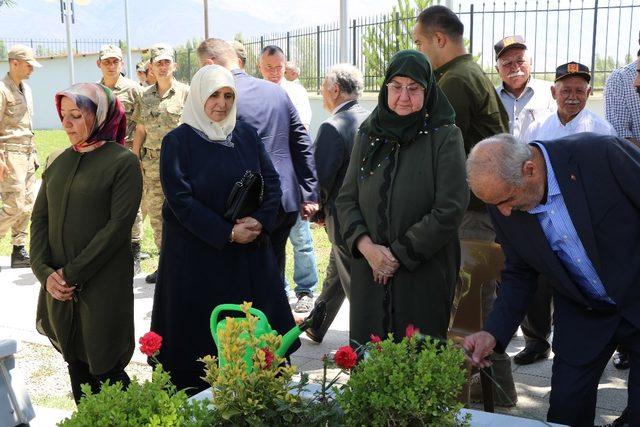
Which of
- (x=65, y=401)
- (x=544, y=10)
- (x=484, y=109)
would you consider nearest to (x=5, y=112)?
(x=65, y=401)

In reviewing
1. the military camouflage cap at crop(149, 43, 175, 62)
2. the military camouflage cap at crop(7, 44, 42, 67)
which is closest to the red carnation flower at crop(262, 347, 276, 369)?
the military camouflage cap at crop(149, 43, 175, 62)

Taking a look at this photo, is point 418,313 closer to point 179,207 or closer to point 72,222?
point 179,207

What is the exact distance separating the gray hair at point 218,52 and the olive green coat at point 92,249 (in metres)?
1.68

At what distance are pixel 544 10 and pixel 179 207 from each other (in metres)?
11.6

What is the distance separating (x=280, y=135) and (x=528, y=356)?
2.27m

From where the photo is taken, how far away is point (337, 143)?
544 centimetres

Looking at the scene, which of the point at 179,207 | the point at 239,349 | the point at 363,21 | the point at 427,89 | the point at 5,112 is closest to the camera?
the point at 239,349


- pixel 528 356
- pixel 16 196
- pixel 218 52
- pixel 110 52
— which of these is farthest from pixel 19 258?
pixel 528 356

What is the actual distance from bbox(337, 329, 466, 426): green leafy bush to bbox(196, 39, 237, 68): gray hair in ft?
12.4

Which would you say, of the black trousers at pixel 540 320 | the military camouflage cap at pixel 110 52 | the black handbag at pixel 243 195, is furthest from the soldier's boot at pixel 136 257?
the black trousers at pixel 540 320

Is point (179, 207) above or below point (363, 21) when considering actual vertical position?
below

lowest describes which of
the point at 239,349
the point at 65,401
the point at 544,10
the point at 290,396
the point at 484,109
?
the point at 65,401

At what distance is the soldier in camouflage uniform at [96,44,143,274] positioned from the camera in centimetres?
834

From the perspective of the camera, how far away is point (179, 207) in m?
4.30
